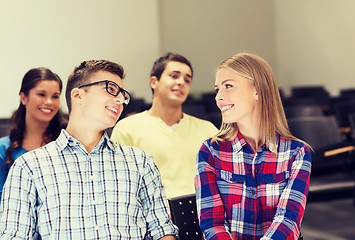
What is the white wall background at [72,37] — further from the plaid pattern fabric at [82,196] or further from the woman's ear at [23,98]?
the plaid pattern fabric at [82,196]

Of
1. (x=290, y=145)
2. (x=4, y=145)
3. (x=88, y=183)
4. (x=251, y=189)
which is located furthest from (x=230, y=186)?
(x=4, y=145)

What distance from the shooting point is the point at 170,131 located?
8.03 feet

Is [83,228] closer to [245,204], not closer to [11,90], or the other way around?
[245,204]

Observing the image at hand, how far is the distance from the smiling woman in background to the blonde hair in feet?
3.51

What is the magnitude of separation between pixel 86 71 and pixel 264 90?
0.62 m

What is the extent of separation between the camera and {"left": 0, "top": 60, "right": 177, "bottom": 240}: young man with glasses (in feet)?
4.80

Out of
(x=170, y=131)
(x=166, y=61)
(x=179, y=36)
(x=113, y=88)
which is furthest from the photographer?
(x=179, y=36)

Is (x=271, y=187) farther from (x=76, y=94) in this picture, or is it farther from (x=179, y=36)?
(x=179, y=36)

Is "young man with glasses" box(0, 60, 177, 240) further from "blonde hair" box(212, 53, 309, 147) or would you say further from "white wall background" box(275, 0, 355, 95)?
"white wall background" box(275, 0, 355, 95)

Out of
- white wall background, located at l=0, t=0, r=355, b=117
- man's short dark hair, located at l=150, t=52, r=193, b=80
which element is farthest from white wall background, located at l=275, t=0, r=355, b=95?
man's short dark hair, located at l=150, t=52, r=193, b=80

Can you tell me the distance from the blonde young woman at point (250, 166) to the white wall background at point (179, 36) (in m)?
3.59

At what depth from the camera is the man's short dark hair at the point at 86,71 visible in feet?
5.28

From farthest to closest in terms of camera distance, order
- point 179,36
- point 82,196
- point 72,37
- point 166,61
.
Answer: point 179,36 < point 72,37 < point 166,61 < point 82,196

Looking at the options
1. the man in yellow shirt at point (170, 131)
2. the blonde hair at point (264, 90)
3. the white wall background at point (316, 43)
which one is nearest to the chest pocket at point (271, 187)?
the blonde hair at point (264, 90)
